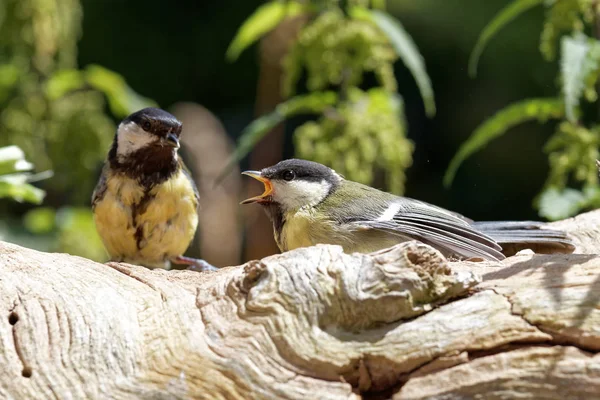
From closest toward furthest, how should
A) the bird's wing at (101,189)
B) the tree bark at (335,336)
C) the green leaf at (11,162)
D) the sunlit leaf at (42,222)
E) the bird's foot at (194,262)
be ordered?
the tree bark at (335,336) < the green leaf at (11,162) < the bird's wing at (101,189) < the bird's foot at (194,262) < the sunlit leaf at (42,222)

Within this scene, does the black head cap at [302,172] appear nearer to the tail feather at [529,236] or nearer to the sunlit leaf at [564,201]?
the tail feather at [529,236]

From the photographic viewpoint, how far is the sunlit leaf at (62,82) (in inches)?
140

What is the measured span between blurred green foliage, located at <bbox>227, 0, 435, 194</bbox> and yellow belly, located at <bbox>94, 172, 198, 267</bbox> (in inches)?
16.0

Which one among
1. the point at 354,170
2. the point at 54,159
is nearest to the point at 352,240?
the point at 354,170

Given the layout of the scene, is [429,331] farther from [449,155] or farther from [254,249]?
[449,155]

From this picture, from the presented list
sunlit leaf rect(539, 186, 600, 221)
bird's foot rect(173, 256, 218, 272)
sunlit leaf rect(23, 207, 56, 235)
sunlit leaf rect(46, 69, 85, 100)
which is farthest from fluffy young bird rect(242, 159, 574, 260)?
sunlit leaf rect(23, 207, 56, 235)

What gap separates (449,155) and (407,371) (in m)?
3.63

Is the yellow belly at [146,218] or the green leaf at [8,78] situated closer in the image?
the yellow belly at [146,218]

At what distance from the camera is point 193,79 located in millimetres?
5938

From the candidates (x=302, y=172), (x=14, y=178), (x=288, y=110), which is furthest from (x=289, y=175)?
(x=14, y=178)

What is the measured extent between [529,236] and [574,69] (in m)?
0.57

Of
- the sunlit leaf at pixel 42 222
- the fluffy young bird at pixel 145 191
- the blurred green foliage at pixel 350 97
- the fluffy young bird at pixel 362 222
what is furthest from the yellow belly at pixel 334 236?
the sunlit leaf at pixel 42 222

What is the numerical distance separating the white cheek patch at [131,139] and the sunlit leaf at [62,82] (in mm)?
444

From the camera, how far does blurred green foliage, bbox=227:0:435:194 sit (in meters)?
2.84
